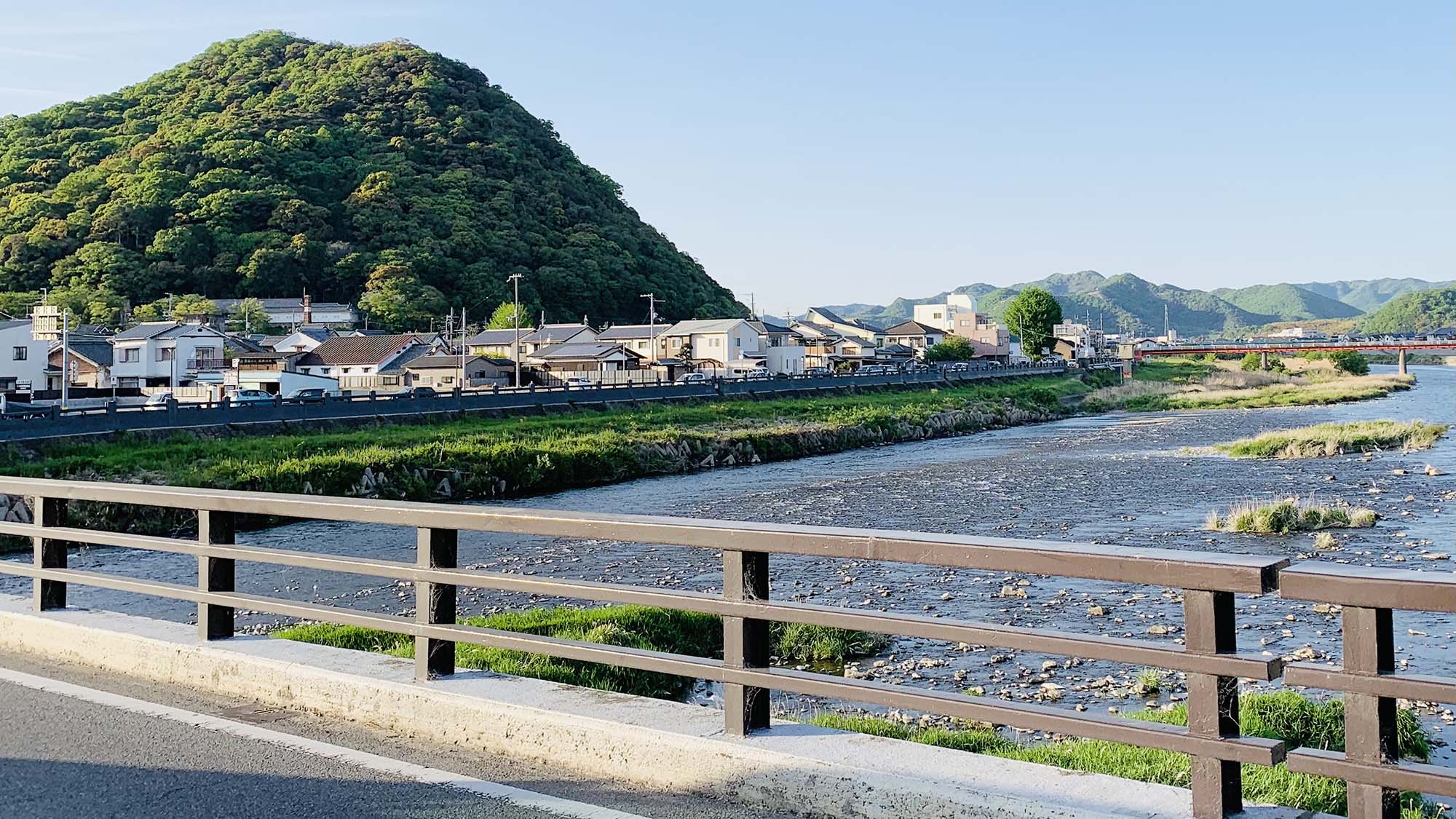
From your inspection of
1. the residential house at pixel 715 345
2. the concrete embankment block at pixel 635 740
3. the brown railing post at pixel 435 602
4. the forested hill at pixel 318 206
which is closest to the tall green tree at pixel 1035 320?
the forested hill at pixel 318 206

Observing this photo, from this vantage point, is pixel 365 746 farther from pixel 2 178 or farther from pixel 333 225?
pixel 2 178

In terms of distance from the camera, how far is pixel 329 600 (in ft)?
49.9

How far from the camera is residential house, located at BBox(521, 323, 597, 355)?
81125 mm

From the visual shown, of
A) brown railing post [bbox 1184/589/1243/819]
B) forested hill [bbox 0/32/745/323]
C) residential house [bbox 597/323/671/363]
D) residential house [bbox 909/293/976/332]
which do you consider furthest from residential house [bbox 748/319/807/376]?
brown railing post [bbox 1184/589/1243/819]

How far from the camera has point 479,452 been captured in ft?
104

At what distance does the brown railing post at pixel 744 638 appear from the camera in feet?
13.6

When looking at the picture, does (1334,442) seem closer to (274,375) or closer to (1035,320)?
(274,375)

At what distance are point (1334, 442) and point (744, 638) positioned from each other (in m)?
37.5

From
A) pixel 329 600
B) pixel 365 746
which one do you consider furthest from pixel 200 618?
pixel 329 600

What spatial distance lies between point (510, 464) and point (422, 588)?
27020 millimetres

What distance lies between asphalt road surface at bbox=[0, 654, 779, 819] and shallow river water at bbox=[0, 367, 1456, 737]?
4902mm

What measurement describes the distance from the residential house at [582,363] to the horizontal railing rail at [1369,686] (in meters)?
71.9

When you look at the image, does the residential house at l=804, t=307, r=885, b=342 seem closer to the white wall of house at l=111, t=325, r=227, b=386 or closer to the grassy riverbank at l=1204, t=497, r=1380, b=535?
the white wall of house at l=111, t=325, r=227, b=386

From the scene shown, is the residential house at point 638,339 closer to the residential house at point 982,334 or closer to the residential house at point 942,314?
the residential house at point 982,334
